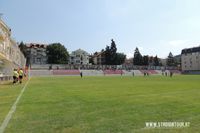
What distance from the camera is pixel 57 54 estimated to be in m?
162

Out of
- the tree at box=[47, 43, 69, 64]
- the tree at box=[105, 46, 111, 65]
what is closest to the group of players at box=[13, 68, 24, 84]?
the tree at box=[47, 43, 69, 64]

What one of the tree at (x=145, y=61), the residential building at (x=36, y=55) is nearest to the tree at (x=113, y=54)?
the tree at (x=145, y=61)

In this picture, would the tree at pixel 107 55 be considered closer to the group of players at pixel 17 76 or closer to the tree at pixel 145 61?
the tree at pixel 145 61

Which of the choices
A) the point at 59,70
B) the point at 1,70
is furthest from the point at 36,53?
the point at 1,70

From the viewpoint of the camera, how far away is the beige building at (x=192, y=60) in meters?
188

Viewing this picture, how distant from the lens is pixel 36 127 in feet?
27.7

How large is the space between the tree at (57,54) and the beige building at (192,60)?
71671mm

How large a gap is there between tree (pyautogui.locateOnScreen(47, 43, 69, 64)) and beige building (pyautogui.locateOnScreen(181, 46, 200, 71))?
235ft

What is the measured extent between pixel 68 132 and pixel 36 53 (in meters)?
190

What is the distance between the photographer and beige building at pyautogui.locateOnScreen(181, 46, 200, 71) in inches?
7392

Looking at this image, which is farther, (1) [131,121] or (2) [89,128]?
(1) [131,121]

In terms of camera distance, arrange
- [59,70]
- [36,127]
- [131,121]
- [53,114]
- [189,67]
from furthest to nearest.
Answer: [189,67] < [59,70] < [53,114] < [131,121] < [36,127]

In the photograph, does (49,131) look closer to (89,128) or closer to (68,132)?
(68,132)

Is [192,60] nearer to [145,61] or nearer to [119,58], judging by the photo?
[145,61]
